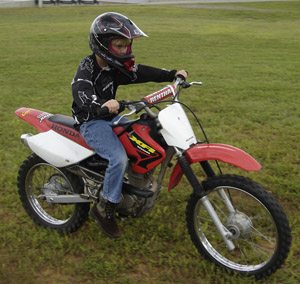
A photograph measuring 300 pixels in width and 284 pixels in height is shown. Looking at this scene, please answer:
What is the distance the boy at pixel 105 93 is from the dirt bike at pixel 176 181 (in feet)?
0.46

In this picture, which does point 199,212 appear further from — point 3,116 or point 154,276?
point 3,116

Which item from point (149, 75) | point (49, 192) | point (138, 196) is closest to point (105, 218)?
point (138, 196)

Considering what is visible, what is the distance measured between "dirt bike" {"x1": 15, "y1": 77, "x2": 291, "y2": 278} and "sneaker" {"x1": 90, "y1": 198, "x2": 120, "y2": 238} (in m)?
0.11

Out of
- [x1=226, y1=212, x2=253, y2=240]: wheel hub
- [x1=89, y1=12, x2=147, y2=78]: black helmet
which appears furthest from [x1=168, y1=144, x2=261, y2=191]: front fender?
[x1=89, y1=12, x2=147, y2=78]: black helmet

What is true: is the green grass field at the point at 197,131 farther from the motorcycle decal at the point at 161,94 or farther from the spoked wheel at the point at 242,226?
the motorcycle decal at the point at 161,94

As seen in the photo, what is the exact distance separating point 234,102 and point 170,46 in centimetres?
801

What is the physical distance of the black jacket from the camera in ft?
10.9

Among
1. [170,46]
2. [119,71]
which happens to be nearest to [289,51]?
[170,46]

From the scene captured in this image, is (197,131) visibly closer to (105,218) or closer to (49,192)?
(49,192)

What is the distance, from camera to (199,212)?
3.40 m

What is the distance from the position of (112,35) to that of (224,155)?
1374 millimetres

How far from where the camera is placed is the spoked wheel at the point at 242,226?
303 cm

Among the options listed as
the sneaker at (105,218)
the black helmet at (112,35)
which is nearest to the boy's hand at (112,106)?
the black helmet at (112,35)

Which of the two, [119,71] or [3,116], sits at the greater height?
[119,71]
